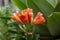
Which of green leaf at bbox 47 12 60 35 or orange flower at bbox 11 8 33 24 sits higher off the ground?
orange flower at bbox 11 8 33 24

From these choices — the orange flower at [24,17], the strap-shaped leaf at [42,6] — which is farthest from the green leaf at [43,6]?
the orange flower at [24,17]

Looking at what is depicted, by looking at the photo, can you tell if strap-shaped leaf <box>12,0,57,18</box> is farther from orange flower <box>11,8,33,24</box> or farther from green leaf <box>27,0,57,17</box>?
orange flower <box>11,8,33,24</box>

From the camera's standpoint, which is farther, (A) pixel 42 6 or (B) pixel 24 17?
(A) pixel 42 6

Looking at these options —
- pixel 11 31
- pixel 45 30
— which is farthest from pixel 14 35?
pixel 45 30

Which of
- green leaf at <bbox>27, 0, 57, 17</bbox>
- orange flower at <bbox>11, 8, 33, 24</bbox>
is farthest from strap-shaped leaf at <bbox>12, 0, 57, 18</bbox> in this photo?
orange flower at <bbox>11, 8, 33, 24</bbox>

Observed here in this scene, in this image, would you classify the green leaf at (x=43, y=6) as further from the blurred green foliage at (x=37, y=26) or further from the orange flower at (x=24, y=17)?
the orange flower at (x=24, y=17)

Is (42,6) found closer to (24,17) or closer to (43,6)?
(43,6)

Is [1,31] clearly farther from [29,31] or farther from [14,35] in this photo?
[29,31]

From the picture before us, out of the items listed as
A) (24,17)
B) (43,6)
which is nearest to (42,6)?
(43,6)
